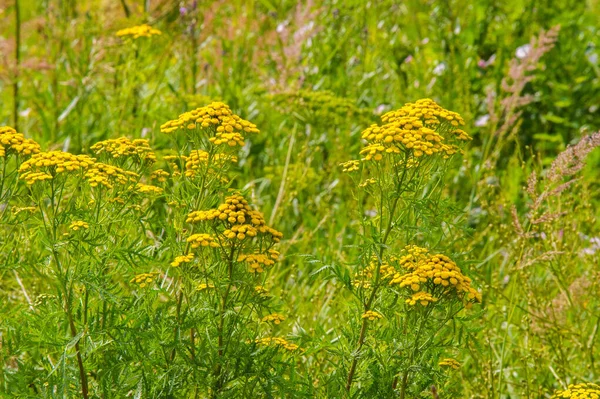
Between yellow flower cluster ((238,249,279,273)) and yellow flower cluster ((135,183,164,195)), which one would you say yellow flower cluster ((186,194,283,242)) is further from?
yellow flower cluster ((135,183,164,195))

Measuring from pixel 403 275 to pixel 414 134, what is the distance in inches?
13.4

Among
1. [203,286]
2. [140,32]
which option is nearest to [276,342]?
[203,286]

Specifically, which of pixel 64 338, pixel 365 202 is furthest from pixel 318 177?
pixel 64 338

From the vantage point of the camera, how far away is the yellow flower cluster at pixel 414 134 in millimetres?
2098

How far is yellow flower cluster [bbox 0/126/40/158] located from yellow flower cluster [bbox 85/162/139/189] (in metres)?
0.14

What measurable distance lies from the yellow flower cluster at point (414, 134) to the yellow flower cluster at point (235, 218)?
0.31m

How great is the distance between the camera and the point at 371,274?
232 cm

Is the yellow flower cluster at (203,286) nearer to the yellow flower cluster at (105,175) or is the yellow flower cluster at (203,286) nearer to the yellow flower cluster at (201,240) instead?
the yellow flower cluster at (201,240)

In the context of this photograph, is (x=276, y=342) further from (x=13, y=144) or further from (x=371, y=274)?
(x=13, y=144)

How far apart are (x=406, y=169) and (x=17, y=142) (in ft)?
3.13

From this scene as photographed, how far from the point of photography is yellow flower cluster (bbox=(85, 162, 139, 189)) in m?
2.05

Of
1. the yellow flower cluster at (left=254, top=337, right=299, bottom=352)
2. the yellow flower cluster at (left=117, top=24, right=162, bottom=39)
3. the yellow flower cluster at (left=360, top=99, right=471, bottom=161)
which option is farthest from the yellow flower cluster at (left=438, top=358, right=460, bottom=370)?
the yellow flower cluster at (left=117, top=24, right=162, bottom=39)

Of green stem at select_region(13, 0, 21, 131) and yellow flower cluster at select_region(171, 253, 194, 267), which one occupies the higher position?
yellow flower cluster at select_region(171, 253, 194, 267)

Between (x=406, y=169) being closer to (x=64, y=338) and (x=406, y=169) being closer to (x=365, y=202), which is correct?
(x=64, y=338)
